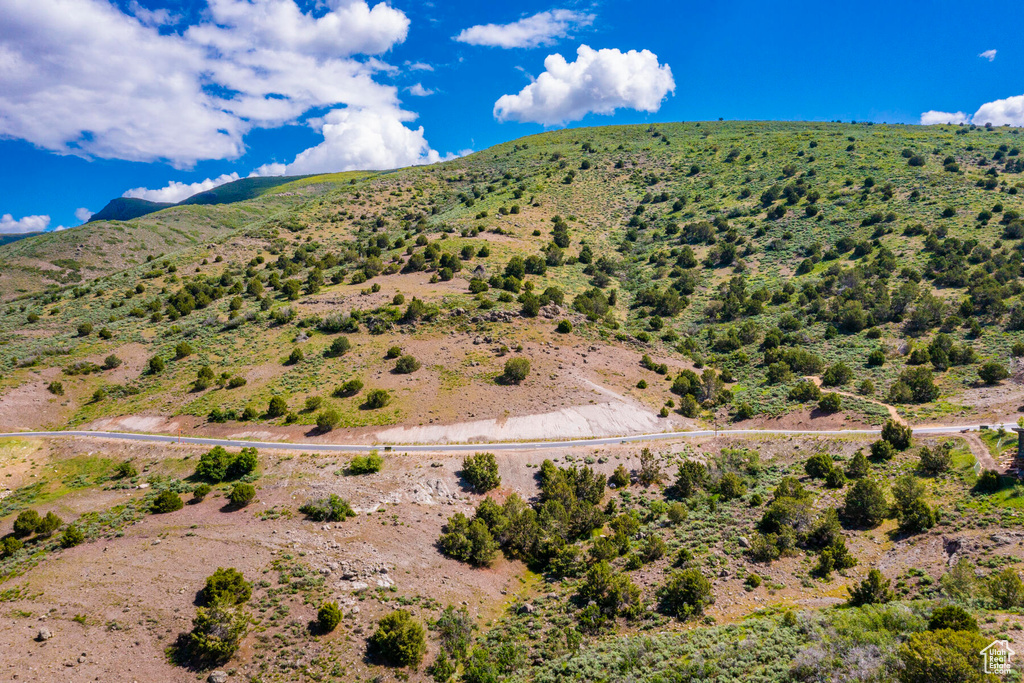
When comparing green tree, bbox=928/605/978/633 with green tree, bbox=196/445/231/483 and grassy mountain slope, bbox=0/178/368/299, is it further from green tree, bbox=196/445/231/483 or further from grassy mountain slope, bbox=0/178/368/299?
grassy mountain slope, bbox=0/178/368/299

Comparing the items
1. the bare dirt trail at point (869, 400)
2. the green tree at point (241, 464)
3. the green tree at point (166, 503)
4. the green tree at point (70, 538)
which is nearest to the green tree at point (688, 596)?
the bare dirt trail at point (869, 400)

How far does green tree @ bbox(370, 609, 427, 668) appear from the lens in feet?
63.1

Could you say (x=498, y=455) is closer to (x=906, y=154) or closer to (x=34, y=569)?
(x=34, y=569)

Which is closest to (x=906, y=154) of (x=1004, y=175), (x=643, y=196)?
(x=1004, y=175)

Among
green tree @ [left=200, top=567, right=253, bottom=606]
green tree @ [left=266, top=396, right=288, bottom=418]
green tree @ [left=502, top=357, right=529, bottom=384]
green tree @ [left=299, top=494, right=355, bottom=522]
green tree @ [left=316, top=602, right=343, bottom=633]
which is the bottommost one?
green tree @ [left=316, top=602, right=343, bottom=633]

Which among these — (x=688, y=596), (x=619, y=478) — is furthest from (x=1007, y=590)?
(x=619, y=478)

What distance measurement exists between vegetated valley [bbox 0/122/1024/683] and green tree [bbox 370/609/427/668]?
0.13m

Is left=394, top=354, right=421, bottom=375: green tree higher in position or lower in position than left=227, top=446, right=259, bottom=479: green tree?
higher

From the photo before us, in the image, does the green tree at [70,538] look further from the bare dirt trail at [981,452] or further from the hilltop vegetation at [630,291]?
the bare dirt trail at [981,452]

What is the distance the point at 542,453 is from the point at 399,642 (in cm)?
1929

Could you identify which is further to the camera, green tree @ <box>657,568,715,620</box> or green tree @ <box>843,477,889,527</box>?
green tree @ <box>843,477,889,527</box>

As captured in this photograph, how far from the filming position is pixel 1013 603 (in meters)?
16.5

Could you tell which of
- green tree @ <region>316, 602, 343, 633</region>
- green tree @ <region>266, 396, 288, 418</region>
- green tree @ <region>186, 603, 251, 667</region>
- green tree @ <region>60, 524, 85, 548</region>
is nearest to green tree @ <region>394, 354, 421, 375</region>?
green tree @ <region>266, 396, 288, 418</region>

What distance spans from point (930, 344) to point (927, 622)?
4289 cm
